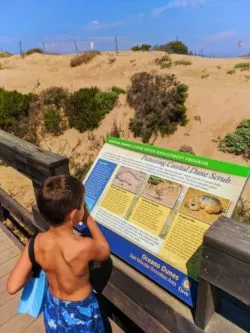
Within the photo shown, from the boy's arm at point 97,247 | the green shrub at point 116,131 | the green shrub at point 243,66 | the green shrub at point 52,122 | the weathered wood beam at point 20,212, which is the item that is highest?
the boy's arm at point 97,247

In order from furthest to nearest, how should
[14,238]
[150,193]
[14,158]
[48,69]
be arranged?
[48,69]
[14,238]
[14,158]
[150,193]

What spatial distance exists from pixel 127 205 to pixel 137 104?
31.4 ft

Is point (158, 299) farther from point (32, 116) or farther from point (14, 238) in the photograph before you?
point (32, 116)

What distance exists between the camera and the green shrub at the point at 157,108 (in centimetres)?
1027

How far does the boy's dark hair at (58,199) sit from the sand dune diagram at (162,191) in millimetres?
619

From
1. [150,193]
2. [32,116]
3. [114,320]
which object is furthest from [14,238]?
[32,116]

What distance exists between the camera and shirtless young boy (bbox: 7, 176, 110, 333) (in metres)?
1.70

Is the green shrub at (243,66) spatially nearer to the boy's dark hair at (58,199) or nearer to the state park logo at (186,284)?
the state park logo at (186,284)

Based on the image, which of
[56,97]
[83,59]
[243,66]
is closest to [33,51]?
[83,59]

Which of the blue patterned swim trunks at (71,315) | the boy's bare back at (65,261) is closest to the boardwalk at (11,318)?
the blue patterned swim trunks at (71,315)

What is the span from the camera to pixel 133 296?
7.18 ft

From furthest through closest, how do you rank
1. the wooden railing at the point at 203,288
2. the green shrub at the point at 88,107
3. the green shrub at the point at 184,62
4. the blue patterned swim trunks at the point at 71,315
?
the green shrub at the point at 184,62, the green shrub at the point at 88,107, the blue patterned swim trunks at the point at 71,315, the wooden railing at the point at 203,288

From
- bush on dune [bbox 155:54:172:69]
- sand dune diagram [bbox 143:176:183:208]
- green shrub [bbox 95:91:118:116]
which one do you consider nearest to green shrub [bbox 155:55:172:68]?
bush on dune [bbox 155:54:172:69]

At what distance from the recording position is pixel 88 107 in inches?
457
